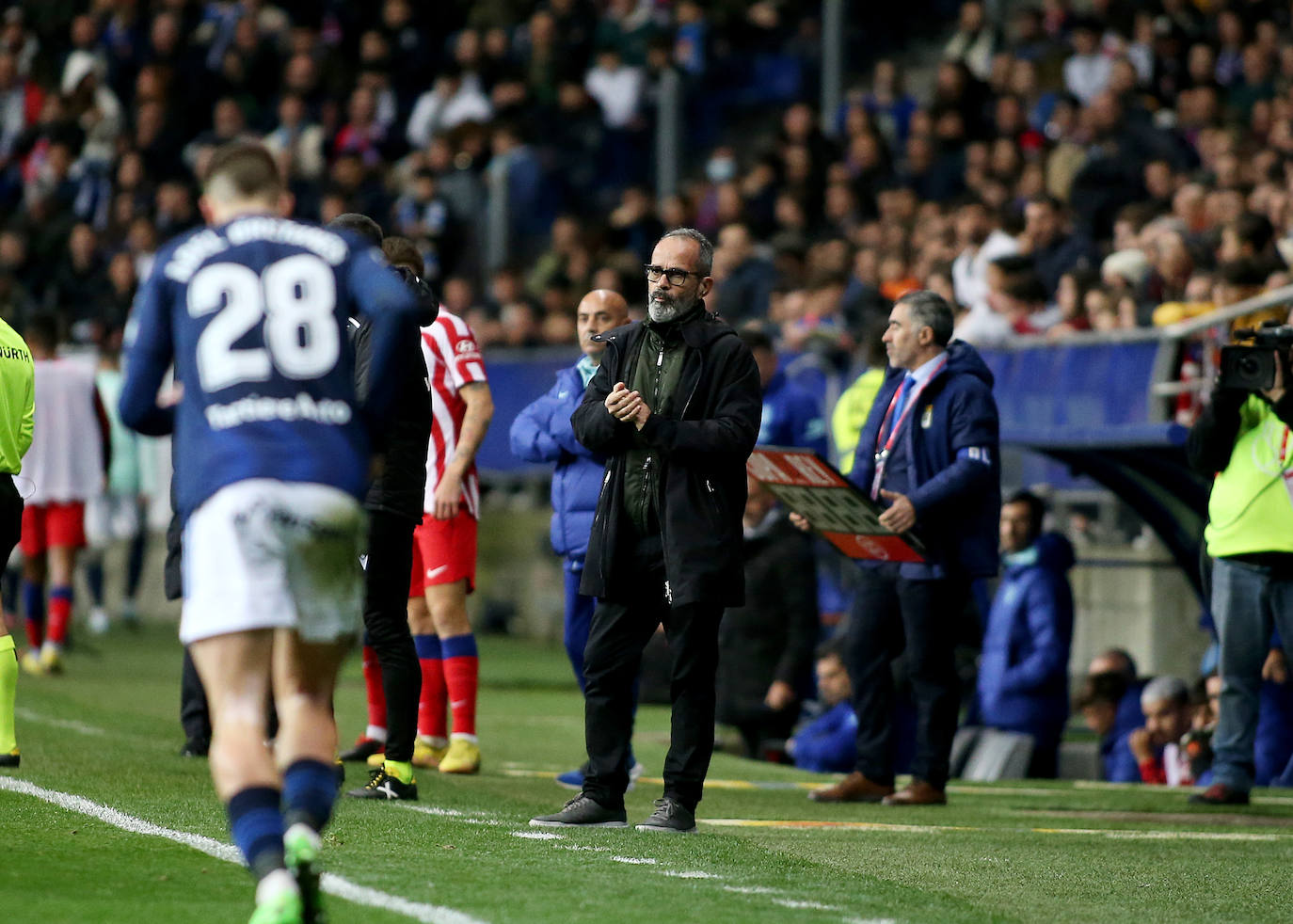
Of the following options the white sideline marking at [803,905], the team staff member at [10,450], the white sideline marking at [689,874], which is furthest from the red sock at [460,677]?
the white sideline marking at [803,905]

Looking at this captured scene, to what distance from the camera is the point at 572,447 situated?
8828 millimetres

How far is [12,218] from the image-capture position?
23.1m

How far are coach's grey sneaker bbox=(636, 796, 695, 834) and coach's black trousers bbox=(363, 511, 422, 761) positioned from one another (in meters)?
1.08

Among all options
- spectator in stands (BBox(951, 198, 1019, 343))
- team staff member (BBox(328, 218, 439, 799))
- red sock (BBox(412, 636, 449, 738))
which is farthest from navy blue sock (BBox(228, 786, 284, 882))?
spectator in stands (BBox(951, 198, 1019, 343))

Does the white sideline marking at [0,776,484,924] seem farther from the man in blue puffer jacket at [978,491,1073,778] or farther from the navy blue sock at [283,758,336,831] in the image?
the man in blue puffer jacket at [978,491,1073,778]

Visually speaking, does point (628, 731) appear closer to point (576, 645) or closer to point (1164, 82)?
point (576, 645)

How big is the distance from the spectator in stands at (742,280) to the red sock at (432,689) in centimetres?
794

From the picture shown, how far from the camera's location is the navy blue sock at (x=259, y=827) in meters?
4.77

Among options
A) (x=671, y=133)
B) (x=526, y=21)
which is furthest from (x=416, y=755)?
(x=526, y=21)

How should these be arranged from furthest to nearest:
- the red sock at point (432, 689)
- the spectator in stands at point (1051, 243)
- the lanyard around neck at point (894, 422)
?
the spectator in stands at point (1051, 243) < the red sock at point (432, 689) < the lanyard around neck at point (894, 422)

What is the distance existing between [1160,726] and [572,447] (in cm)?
420

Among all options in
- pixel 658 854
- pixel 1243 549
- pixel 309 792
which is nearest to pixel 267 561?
pixel 309 792

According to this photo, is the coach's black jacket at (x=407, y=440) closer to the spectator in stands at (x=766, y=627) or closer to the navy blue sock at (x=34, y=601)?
the spectator in stands at (x=766, y=627)

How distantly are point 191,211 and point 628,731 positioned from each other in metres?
15.9
